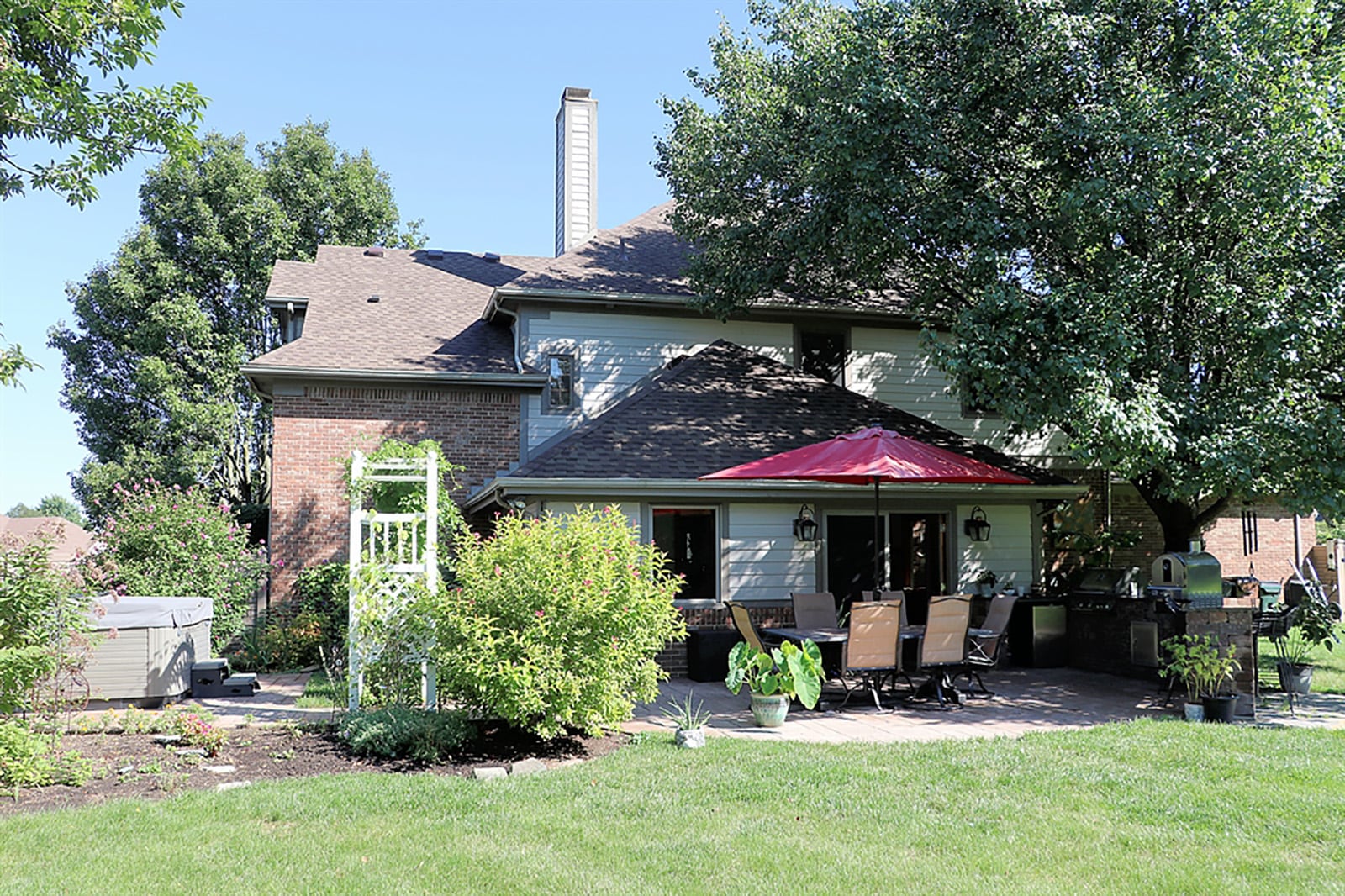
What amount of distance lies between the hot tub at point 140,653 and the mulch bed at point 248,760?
69.9 inches

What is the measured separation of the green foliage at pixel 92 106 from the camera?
8.61 meters

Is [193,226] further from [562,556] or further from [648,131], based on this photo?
[562,556]

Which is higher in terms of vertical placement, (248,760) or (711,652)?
(711,652)

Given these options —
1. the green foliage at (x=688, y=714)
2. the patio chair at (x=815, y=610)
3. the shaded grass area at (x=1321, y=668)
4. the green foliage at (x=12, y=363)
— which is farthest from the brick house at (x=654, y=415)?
the green foliage at (x=12, y=363)

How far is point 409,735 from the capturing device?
7.20 metres

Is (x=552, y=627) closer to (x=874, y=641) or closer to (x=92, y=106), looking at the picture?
(x=874, y=641)

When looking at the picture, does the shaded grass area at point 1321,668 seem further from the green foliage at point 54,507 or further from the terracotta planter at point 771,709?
the green foliage at point 54,507

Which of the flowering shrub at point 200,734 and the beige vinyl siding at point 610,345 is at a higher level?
the beige vinyl siding at point 610,345

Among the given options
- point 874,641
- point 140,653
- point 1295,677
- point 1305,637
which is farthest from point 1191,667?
point 140,653

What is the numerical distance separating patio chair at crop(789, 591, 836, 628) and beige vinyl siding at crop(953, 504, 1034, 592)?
2.80m

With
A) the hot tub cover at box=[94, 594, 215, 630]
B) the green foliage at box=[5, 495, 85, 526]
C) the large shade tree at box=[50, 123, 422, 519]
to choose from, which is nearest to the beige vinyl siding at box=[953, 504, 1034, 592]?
the hot tub cover at box=[94, 594, 215, 630]

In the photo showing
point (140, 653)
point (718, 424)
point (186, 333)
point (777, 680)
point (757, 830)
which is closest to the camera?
point (757, 830)

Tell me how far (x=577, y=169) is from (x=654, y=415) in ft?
26.7

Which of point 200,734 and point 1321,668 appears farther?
point 1321,668
